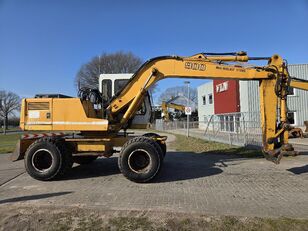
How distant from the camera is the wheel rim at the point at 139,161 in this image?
838cm

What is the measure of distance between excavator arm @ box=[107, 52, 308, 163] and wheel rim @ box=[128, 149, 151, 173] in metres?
1.33

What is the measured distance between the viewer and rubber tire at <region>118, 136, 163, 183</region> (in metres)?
8.26

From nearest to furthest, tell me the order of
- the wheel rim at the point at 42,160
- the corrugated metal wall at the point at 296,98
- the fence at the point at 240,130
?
the wheel rim at the point at 42,160 → the fence at the point at 240,130 → the corrugated metal wall at the point at 296,98

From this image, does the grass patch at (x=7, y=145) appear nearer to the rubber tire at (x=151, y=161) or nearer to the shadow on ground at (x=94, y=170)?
the shadow on ground at (x=94, y=170)

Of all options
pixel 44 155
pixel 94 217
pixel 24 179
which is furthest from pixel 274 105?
pixel 24 179

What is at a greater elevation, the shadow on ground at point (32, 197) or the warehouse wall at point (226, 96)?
the warehouse wall at point (226, 96)

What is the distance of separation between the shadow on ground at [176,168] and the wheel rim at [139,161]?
0.46 meters

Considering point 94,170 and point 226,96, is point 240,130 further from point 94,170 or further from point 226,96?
point 226,96

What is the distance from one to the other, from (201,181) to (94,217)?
362cm

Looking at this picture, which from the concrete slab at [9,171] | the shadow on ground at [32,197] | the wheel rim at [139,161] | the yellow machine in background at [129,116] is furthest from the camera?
the concrete slab at [9,171]

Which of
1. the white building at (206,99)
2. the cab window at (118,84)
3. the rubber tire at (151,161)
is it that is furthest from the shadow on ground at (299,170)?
the white building at (206,99)

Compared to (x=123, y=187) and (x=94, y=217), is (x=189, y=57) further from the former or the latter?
(x=94, y=217)

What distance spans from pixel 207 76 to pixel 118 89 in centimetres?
283

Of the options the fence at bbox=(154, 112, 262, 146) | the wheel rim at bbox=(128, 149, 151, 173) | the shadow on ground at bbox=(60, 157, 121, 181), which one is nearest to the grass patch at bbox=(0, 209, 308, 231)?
the wheel rim at bbox=(128, 149, 151, 173)
